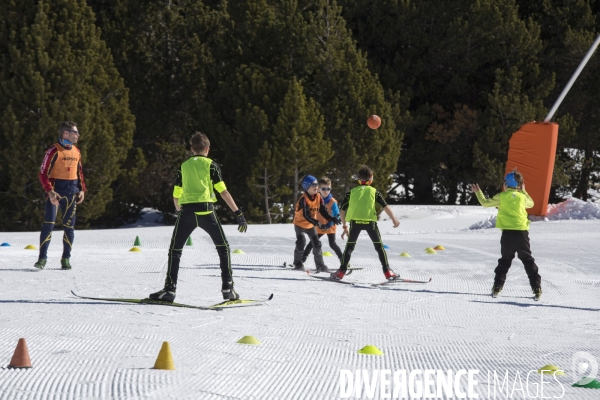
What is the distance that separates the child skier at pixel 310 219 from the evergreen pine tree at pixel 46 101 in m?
11.4

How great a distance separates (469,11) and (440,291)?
21.7 m

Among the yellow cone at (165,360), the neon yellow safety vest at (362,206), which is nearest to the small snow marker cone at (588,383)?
the yellow cone at (165,360)

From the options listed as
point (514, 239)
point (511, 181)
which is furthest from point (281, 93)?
point (514, 239)

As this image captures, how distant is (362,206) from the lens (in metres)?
10.7

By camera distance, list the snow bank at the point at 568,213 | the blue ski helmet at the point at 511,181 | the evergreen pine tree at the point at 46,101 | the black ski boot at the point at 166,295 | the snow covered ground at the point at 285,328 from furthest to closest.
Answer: the evergreen pine tree at the point at 46,101, the snow bank at the point at 568,213, the blue ski helmet at the point at 511,181, the black ski boot at the point at 166,295, the snow covered ground at the point at 285,328

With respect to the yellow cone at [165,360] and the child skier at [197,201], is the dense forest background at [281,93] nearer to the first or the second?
the child skier at [197,201]

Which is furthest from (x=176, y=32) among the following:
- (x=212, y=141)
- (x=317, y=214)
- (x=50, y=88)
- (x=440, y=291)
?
(x=440, y=291)

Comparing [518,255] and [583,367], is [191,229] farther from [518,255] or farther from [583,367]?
[518,255]

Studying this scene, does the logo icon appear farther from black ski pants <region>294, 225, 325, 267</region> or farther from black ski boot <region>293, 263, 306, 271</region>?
black ski boot <region>293, 263, 306, 271</region>

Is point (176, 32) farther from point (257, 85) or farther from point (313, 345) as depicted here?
point (313, 345)

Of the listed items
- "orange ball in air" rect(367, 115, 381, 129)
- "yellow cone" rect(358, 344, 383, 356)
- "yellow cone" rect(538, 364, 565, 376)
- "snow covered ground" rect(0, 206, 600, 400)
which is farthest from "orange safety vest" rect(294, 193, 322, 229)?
"orange ball in air" rect(367, 115, 381, 129)

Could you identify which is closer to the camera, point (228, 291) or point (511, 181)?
point (228, 291)

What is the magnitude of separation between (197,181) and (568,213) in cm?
1511

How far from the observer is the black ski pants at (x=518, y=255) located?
9602 mm
